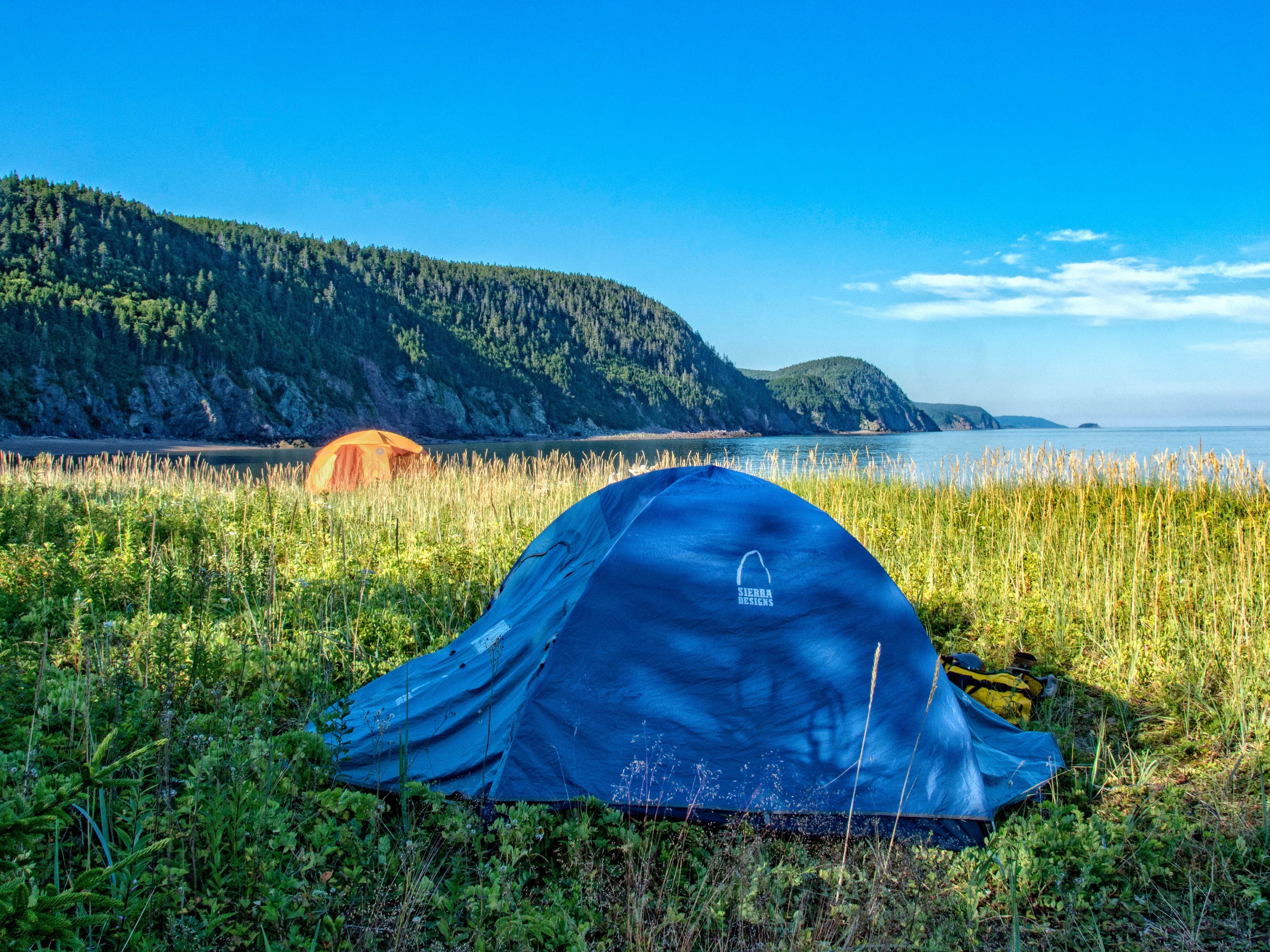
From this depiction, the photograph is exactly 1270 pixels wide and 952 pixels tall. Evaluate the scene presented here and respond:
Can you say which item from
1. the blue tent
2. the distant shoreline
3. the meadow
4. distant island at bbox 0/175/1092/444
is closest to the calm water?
the distant shoreline

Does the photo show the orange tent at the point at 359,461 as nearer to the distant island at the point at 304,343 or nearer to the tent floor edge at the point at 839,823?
the tent floor edge at the point at 839,823

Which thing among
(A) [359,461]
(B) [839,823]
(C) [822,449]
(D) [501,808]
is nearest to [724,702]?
(B) [839,823]

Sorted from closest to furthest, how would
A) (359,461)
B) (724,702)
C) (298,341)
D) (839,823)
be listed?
(839,823) < (724,702) < (359,461) < (298,341)

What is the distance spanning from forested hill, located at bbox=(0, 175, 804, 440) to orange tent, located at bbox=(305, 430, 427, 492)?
172ft

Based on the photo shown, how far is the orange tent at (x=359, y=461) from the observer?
51.2 ft

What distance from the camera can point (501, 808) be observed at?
2.67m

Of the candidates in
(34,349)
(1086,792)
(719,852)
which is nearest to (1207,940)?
(1086,792)

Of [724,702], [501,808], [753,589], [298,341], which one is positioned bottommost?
[501,808]

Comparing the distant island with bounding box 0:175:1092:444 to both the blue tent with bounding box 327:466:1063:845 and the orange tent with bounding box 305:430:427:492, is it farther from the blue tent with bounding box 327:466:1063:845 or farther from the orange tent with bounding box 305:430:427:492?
the blue tent with bounding box 327:466:1063:845

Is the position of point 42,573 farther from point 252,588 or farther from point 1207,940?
point 1207,940

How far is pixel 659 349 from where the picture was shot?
154 meters

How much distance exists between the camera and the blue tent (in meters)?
2.99

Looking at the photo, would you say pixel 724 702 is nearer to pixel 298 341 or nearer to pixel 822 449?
pixel 822 449

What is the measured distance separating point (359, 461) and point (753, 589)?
14.3m
